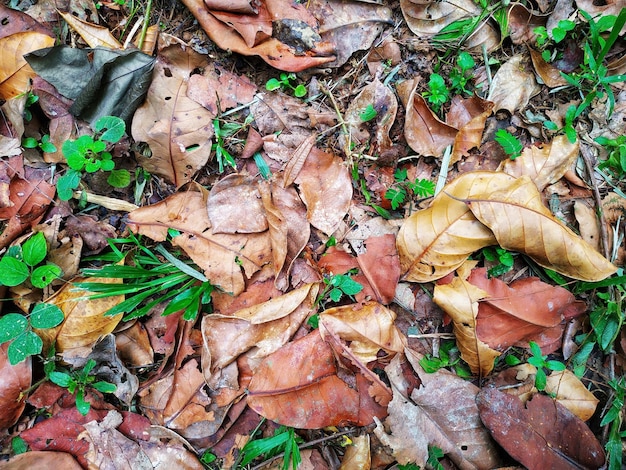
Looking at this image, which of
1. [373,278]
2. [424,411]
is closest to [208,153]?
[373,278]

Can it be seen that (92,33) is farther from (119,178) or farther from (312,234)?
(312,234)

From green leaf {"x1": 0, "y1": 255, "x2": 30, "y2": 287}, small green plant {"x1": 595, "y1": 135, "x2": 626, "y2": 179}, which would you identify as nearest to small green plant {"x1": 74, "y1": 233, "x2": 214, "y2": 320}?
green leaf {"x1": 0, "y1": 255, "x2": 30, "y2": 287}

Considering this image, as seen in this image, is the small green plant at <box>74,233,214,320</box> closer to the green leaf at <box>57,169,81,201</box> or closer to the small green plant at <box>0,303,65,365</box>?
the small green plant at <box>0,303,65,365</box>

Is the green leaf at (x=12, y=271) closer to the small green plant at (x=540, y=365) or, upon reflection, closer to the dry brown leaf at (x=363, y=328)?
the dry brown leaf at (x=363, y=328)

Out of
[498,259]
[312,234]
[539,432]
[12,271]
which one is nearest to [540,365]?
[539,432]

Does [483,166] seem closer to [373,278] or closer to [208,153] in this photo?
[373,278]

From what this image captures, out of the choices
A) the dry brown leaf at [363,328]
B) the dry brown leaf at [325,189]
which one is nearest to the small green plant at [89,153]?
the dry brown leaf at [325,189]
